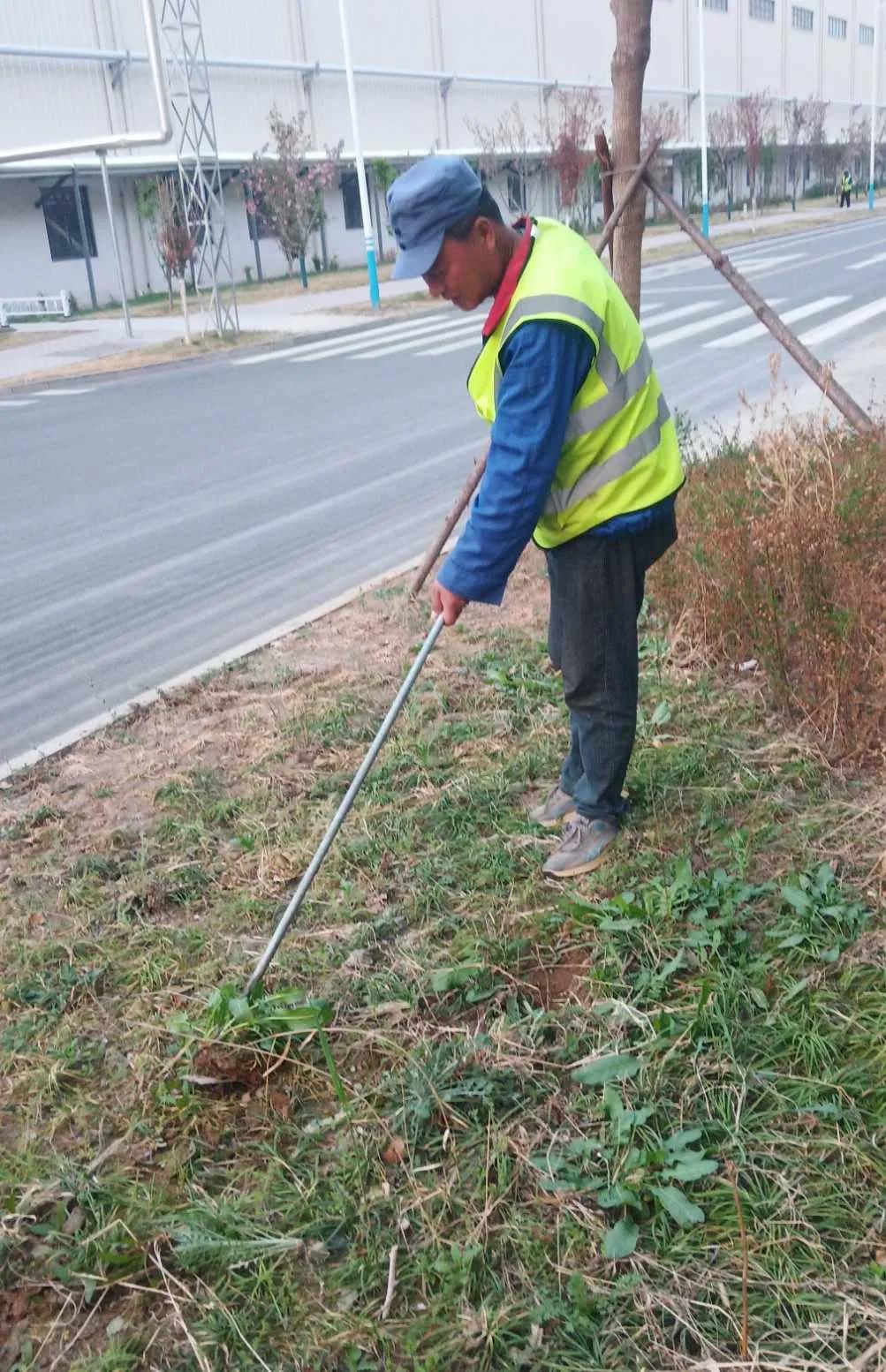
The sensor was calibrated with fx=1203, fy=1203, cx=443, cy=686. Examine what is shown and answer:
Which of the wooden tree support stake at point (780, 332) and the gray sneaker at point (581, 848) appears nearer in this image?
the gray sneaker at point (581, 848)

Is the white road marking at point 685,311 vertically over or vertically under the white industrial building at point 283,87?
under

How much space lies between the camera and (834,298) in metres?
17.8

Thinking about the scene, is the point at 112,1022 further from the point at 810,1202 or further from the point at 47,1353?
the point at 810,1202

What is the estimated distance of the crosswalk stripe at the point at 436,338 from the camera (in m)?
16.7

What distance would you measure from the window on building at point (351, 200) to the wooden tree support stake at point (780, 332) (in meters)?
34.0

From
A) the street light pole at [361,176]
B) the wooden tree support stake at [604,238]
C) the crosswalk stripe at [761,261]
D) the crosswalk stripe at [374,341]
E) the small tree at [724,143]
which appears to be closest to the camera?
the wooden tree support stake at [604,238]

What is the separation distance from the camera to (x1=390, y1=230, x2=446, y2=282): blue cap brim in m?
2.68

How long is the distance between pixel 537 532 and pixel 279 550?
4.18m

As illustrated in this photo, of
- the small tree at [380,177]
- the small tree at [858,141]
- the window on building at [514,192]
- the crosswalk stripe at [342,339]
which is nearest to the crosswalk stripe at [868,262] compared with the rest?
the crosswalk stripe at [342,339]

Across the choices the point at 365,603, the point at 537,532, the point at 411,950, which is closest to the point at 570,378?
the point at 537,532

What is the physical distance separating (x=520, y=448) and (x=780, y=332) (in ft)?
9.75

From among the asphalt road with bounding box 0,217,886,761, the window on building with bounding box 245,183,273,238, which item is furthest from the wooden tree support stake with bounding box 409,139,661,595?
the window on building with bounding box 245,183,273,238

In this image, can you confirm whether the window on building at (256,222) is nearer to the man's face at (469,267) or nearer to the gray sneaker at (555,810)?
the gray sneaker at (555,810)

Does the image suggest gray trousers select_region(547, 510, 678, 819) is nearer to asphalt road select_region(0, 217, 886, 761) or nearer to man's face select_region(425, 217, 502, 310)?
man's face select_region(425, 217, 502, 310)
